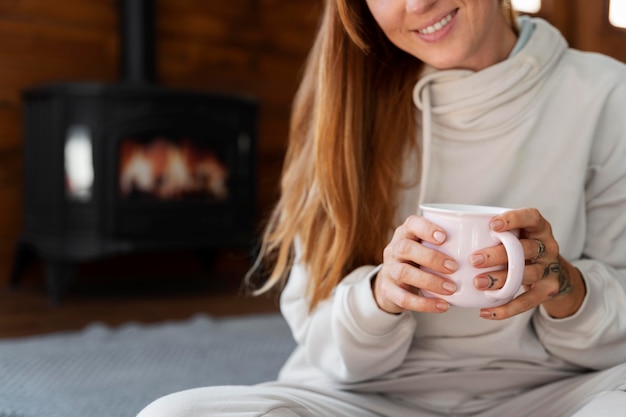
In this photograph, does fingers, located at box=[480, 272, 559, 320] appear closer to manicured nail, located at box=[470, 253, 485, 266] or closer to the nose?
manicured nail, located at box=[470, 253, 485, 266]

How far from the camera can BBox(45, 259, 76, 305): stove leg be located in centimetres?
259

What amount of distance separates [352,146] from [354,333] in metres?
0.25

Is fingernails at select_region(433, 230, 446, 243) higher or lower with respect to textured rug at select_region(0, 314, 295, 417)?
higher

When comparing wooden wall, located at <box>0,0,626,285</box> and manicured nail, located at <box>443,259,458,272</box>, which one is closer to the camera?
manicured nail, located at <box>443,259,458,272</box>

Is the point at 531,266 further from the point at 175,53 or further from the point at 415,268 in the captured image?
the point at 175,53

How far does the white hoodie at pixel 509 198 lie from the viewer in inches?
38.2

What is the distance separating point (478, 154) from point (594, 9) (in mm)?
3205

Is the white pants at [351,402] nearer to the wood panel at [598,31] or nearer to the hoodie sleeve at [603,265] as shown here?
the hoodie sleeve at [603,265]

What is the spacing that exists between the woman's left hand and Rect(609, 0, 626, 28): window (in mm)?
3386

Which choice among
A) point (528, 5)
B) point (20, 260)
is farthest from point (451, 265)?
point (528, 5)

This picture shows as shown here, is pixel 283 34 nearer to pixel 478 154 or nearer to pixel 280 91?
pixel 280 91

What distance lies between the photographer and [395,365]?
99 cm

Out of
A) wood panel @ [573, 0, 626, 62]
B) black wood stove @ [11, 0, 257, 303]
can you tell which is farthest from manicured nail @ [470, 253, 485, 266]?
wood panel @ [573, 0, 626, 62]

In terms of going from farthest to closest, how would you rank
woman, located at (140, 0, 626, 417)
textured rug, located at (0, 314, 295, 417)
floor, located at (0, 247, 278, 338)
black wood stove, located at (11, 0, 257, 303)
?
black wood stove, located at (11, 0, 257, 303), floor, located at (0, 247, 278, 338), textured rug, located at (0, 314, 295, 417), woman, located at (140, 0, 626, 417)
